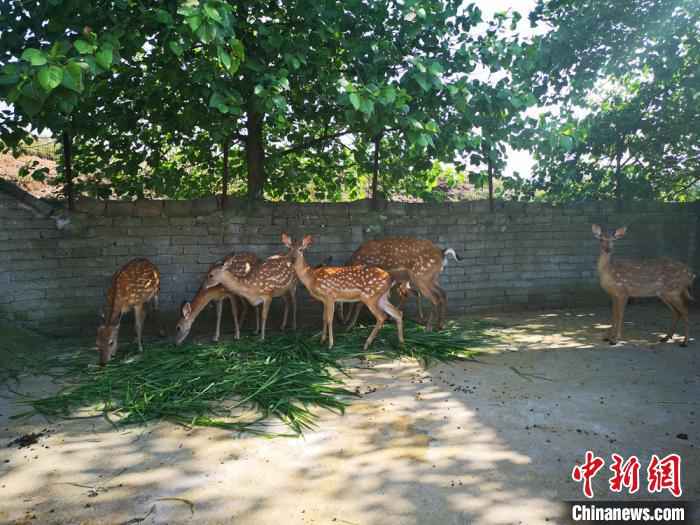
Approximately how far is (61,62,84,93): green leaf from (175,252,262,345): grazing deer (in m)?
3.01

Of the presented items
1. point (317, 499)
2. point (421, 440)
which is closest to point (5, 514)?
point (317, 499)

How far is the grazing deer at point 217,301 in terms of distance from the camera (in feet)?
21.0

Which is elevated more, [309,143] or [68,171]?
[309,143]

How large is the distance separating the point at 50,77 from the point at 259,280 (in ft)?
10.9

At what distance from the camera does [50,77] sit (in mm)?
3822

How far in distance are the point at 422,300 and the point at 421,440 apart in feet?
15.2

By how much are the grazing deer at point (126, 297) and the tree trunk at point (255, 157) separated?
2.08 metres

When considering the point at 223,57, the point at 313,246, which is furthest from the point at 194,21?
the point at 313,246

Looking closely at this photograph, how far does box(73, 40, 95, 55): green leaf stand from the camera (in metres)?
4.16

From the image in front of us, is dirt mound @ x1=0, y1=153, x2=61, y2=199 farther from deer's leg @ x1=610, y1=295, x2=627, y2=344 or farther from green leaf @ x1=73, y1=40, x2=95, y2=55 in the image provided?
deer's leg @ x1=610, y1=295, x2=627, y2=344

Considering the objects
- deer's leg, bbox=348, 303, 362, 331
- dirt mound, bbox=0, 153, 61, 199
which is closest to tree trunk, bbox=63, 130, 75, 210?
deer's leg, bbox=348, 303, 362, 331

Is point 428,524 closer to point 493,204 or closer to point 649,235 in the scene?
point 493,204

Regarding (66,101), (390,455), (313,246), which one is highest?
(66,101)

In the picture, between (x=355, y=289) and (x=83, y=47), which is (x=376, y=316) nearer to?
(x=355, y=289)
